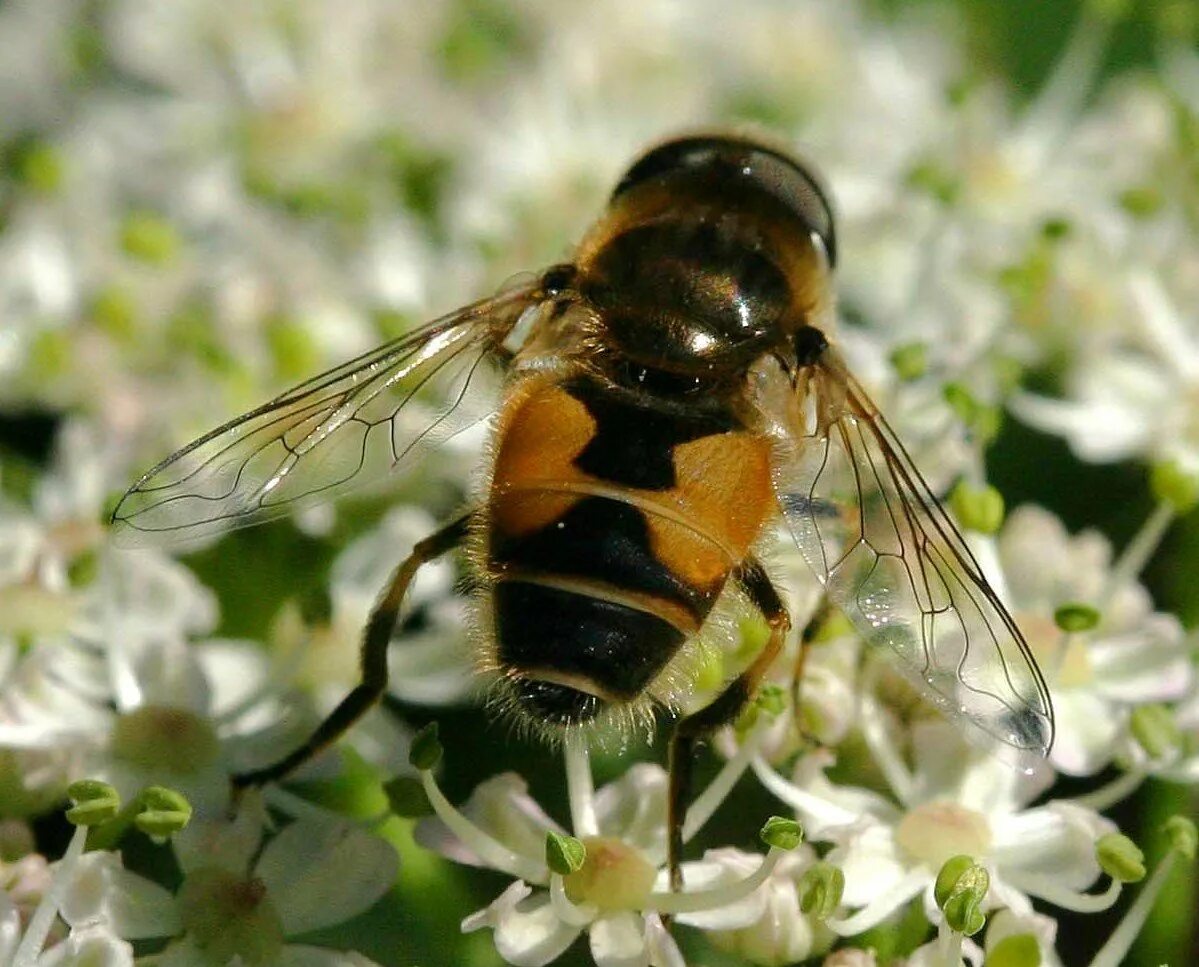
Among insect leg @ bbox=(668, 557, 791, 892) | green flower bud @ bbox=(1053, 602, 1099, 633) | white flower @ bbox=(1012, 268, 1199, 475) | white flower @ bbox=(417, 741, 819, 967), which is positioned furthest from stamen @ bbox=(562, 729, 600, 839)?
white flower @ bbox=(1012, 268, 1199, 475)

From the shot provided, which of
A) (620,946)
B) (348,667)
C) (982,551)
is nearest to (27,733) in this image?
(348,667)

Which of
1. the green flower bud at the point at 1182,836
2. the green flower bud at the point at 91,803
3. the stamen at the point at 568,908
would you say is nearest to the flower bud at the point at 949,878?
the green flower bud at the point at 1182,836

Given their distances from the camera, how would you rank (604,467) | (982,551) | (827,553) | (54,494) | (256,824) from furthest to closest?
(54,494) < (982,551) < (256,824) < (827,553) < (604,467)

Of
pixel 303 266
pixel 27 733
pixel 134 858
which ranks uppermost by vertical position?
pixel 303 266

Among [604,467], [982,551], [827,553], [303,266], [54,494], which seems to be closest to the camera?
[604,467]

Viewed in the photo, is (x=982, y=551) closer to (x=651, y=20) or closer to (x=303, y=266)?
(x=303, y=266)

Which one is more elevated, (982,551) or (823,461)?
(823,461)

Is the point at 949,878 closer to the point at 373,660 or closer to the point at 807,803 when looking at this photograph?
the point at 807,803

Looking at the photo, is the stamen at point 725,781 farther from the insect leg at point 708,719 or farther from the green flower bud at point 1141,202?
the green flower bud at point 1141,202
